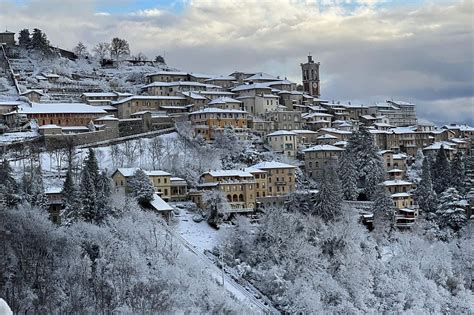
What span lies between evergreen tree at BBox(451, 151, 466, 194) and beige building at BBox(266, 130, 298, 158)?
1321cm

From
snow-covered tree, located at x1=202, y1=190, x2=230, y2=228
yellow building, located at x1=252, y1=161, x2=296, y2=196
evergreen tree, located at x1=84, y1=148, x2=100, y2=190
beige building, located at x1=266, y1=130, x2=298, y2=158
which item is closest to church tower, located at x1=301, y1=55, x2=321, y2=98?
beige building, located at x1=266, y1=130, x2=298, y2=158

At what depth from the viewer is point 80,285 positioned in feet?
114

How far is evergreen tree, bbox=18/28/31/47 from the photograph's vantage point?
86.1m

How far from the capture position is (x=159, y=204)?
46.1 m

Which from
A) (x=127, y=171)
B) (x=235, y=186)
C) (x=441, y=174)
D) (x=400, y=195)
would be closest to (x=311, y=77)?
(x=441, y=174)

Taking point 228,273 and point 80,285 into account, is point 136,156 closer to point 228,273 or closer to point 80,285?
point 228,273

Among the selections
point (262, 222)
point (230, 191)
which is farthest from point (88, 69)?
point (262, 222)

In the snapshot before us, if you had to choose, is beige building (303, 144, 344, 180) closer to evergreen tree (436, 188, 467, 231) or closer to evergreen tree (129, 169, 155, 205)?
evergreen tree (436, 188, 467, 231)

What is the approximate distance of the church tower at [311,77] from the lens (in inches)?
3620

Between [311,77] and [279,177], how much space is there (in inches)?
1495

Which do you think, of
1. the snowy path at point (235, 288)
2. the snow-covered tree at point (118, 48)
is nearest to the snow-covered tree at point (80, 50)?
the snow-covered tree at point (118, 48)

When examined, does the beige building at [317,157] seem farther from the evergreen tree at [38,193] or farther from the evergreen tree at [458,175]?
the evergreen tree at [38,193]

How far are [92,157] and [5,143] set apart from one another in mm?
10000

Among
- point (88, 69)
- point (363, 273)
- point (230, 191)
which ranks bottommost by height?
point (363, 273)
